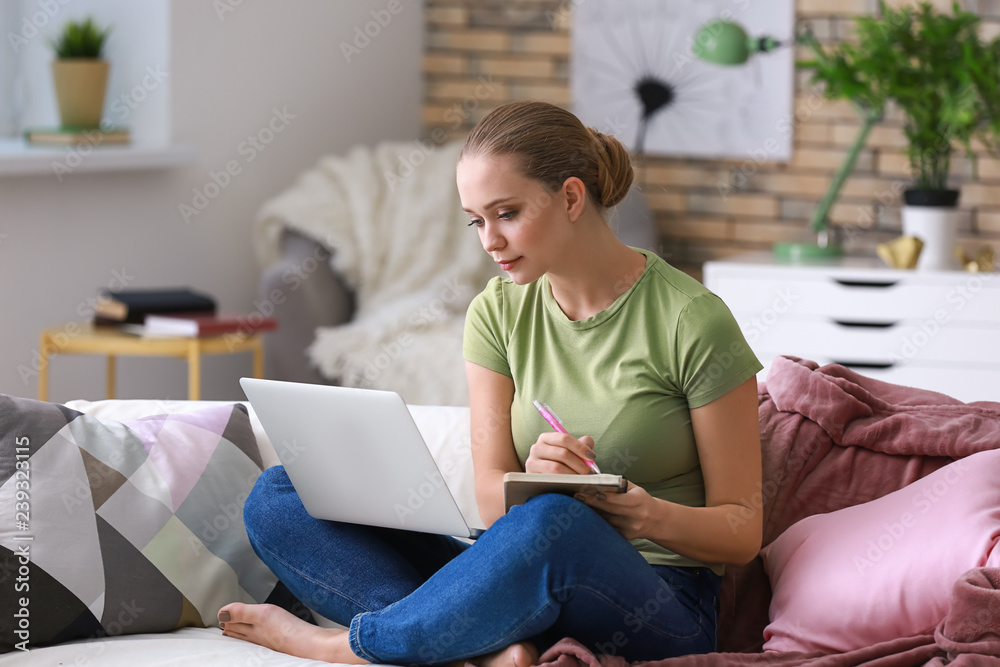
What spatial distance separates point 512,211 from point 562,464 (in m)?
0.33

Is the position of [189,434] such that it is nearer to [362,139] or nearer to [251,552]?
[251,552]

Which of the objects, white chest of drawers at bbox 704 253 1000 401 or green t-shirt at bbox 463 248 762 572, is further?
white chest of drawers at bbox 704 253 1000 401

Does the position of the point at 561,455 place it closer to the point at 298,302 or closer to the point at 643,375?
the point at 643,375

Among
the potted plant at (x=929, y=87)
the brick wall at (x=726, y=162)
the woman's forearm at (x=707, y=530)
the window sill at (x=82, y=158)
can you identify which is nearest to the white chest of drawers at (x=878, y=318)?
the potted plant at (x=929, y=87)

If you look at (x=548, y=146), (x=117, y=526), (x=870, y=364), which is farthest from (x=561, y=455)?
(x=870, y=364)

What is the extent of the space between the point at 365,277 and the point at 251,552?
1755mm

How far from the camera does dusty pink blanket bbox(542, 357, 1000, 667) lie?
1.64 meters

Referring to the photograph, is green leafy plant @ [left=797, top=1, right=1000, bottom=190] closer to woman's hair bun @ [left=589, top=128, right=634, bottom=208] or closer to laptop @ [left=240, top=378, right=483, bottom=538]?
woman's hair bun @ [left=589, top=128, right=634, bottom=208]

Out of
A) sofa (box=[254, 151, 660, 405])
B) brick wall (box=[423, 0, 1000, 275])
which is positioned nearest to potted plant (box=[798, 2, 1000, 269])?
brick wall (box=[423, 0, 1000, 275])

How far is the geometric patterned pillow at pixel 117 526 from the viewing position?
5.25 feet

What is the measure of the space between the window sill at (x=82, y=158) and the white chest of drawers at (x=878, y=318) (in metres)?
1.53

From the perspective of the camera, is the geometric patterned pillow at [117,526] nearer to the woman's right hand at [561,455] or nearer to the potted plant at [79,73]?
the woman's right hand at [561,455]

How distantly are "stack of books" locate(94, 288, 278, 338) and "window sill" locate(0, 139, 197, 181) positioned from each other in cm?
35

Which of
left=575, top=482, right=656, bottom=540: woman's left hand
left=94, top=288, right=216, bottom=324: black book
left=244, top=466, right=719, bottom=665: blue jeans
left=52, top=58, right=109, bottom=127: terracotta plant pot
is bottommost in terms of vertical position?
left=244, top=466, right=719, bottom=665: blue jeans
